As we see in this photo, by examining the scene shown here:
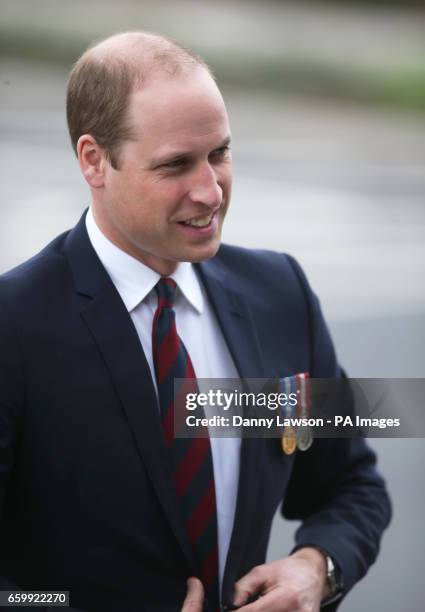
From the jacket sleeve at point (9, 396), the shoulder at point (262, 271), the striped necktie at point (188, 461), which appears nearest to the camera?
the jacket sleeve at point (9, 396)

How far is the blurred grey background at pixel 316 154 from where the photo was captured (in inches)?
218

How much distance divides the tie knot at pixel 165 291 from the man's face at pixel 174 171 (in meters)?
0.07

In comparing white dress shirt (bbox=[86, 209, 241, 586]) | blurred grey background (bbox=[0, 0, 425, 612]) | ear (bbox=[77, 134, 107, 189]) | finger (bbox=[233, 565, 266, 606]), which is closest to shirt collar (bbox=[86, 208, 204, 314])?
white dress shirt (bbox=[86, 209, 241, 586])

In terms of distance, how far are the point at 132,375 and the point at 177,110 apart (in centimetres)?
50

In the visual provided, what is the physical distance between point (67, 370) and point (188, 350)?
265mm

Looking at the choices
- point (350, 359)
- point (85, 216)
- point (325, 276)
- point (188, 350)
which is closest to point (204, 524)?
point (188, 350)

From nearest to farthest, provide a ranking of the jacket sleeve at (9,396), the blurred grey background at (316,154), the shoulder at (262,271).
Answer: the jacket sleeve at (9,396) < the shoulder at (262,271) < the blurred grey background at (316,154)

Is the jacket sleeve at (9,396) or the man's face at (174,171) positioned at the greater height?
the man's face at (174,171)

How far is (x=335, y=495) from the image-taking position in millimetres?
2398

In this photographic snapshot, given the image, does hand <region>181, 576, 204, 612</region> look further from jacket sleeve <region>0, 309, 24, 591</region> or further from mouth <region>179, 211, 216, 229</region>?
mouth <region>179, 211, 216, 229</region>

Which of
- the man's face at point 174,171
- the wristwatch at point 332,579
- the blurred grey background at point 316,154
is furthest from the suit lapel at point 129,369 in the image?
the blurred grey background at point 316,154

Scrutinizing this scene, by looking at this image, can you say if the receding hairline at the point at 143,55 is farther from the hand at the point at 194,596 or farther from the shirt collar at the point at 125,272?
the hand at the point at 194,596

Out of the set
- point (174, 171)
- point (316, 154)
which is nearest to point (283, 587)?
point (174, 171)

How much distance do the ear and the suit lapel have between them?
0.16 metres
